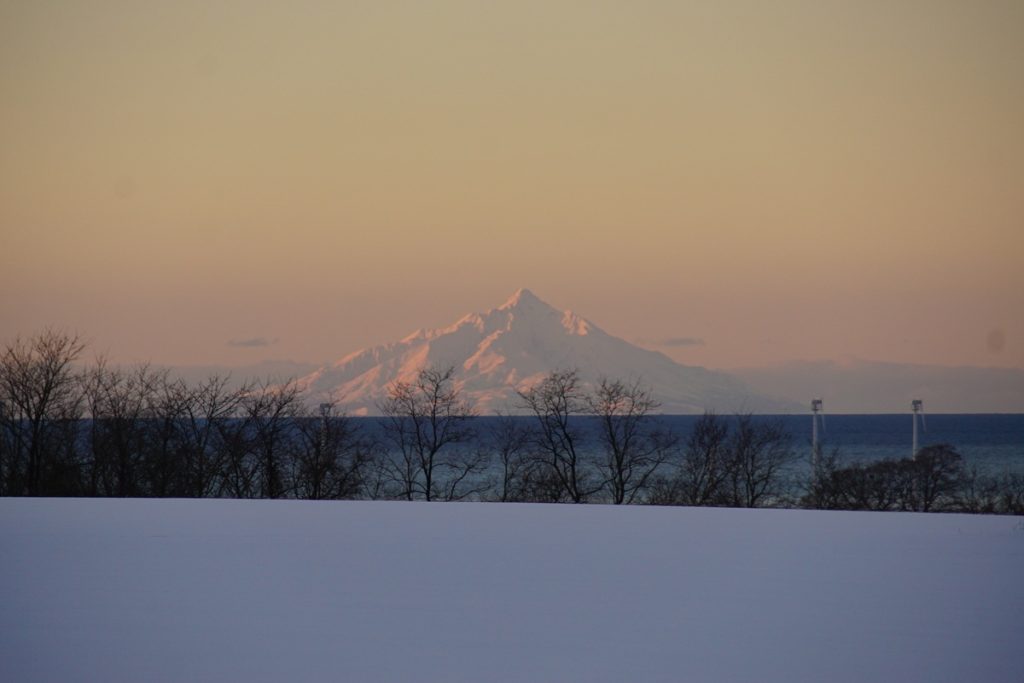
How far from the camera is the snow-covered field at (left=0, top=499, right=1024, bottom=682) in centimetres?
727

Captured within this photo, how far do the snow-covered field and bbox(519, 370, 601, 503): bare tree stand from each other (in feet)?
61.1

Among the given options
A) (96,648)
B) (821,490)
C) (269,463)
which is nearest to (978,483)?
(821,490)

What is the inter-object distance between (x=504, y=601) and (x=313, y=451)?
2575cm

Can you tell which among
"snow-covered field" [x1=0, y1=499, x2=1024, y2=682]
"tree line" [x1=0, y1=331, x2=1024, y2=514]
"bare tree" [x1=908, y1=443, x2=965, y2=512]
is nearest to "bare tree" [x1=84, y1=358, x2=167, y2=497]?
"tree line" [x1=0, y1=331, x2=1024, y2=514]

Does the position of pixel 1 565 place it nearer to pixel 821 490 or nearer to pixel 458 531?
pixel 458 531

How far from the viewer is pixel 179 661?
7.25 meters

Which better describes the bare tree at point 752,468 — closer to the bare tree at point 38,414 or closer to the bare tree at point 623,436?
the bare tree at point 623,436

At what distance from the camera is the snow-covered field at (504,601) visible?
727 cm

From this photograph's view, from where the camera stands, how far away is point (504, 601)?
384 inches

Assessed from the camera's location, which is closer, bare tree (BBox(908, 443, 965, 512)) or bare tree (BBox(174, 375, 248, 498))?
bare tree (BBox(174, 375, 248, 498))

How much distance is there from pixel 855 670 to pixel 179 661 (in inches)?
160

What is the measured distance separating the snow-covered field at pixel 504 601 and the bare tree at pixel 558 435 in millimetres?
18624

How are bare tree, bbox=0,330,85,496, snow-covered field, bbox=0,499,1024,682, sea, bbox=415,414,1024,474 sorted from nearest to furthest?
snow-covered field, bbox=0,499,1024,682 → bare tree, bbox=0,330,85,496 → sea, bbox=415,414,1024,474

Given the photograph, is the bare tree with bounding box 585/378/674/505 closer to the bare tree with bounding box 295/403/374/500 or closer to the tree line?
the tree line
